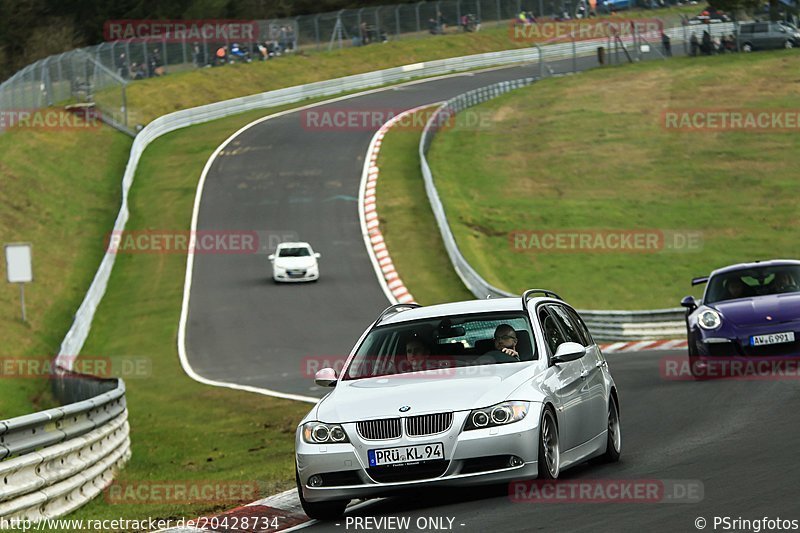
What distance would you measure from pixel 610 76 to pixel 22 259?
4278 centimetres

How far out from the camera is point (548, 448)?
950 centimetres

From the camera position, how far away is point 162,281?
126ft

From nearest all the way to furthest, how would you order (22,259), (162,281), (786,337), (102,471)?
1. (102,471)
2. (786,337)
3. (22,259)
4. (162,281)

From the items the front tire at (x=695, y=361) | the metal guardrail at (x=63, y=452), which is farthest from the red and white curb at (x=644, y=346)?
the metal guardrail at (x=63, y=452)

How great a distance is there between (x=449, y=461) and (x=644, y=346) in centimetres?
1886

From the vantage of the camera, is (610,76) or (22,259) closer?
(22,259)

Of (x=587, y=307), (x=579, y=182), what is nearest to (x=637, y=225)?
(x=579, y=182)

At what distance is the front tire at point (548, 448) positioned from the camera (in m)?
9.21

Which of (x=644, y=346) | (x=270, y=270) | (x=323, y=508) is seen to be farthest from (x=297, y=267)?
(x=323, y=508)

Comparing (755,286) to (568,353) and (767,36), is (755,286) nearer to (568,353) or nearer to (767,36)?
(568,353)

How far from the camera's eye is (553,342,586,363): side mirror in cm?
991

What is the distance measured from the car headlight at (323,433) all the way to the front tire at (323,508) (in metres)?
0.28

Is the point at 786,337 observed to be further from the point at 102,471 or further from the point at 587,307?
the point at 587,307

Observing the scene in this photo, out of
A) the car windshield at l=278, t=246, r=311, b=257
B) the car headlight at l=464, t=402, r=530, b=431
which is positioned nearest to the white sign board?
the car windshield at l=278, t=246, r=311, b=257
